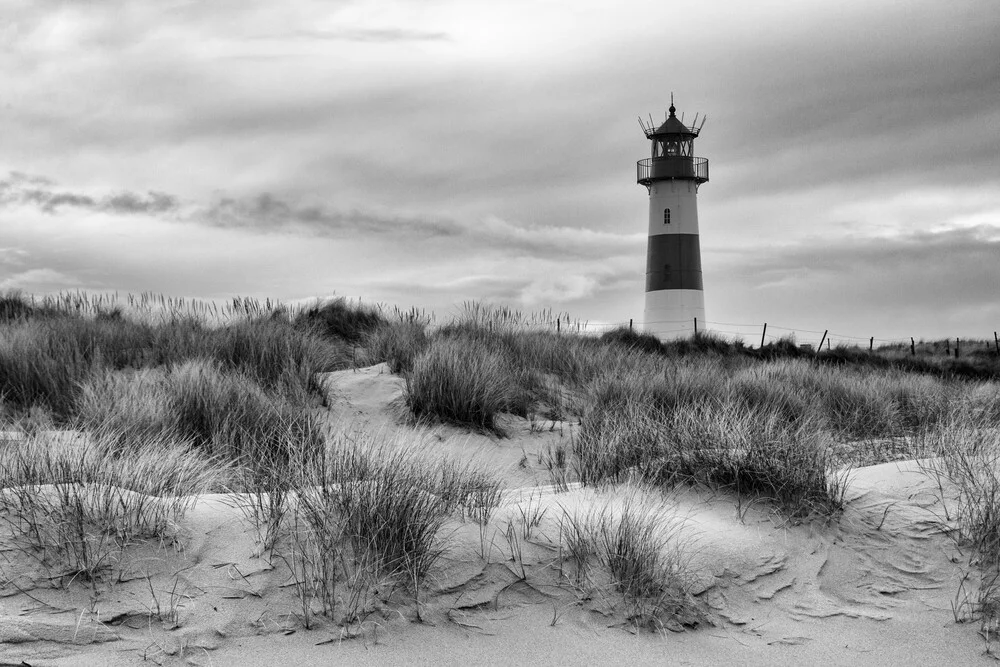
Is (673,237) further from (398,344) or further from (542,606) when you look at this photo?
(542,606)

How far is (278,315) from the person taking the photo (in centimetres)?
1193

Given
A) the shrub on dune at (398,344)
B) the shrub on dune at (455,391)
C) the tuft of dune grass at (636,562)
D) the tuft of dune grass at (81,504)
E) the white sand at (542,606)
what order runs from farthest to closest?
the shrub on dune at (398,344)
the shrub on dune at (455,391)
the tuft of dune grass at (636,562)
the tuft of dune grass at (81,504)
the white sand at (542,606)

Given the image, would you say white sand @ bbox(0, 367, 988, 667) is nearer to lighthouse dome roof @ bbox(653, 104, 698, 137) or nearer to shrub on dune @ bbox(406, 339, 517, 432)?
shrub on dune @ bbox(406, 339, 517, 432)

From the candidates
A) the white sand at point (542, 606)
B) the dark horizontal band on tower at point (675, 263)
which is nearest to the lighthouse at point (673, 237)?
the dark horizontal band on tower at point (675, 263)

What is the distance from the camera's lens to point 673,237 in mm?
27922

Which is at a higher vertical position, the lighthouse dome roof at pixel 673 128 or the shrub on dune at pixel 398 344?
the lighthouse dome roof at pixel 673 128

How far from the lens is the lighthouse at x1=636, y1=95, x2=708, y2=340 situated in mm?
27344

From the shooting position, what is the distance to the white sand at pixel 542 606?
3.17m

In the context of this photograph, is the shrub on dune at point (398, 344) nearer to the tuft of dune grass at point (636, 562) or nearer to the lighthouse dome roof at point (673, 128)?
the tuft of dune grass at point (636, 562)

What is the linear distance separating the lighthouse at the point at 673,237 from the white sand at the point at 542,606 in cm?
2261

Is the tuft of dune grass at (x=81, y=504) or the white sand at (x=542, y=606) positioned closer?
the white sand at (x=542, y=606)

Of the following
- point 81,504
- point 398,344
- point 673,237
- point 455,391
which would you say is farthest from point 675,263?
point 81,504

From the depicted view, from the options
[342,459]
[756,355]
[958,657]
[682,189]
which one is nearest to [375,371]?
[342,459]

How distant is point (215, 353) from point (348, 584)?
5.88m
